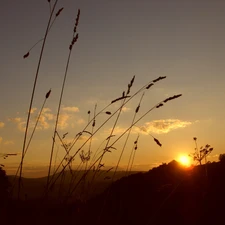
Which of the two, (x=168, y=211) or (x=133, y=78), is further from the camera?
(x=168, y=211)

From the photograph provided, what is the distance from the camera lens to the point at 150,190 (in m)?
6.66

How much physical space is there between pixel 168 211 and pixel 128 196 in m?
1.41

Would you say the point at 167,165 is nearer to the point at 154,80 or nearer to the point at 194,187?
the point at 194,187

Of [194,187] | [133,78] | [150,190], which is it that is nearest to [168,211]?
[194,187]

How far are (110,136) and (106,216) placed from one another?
357 cm

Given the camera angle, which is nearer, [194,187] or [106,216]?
[194,187]

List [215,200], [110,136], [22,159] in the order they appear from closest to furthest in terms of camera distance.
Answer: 1. [22,159]
2. [110,136]
3. [215,200]

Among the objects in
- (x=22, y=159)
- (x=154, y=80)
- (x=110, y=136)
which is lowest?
(x=22, y=159)

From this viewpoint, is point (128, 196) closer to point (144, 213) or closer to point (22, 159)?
point (144, 213)

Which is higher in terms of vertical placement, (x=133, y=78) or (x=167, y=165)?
(x=133, y=78)

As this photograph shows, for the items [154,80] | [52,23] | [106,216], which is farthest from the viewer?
[106,216]

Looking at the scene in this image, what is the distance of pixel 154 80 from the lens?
3061 millimetres

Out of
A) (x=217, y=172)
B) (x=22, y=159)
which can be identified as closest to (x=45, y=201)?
(x=22, y=159)

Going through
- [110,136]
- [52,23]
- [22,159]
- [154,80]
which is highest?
[52,23]
